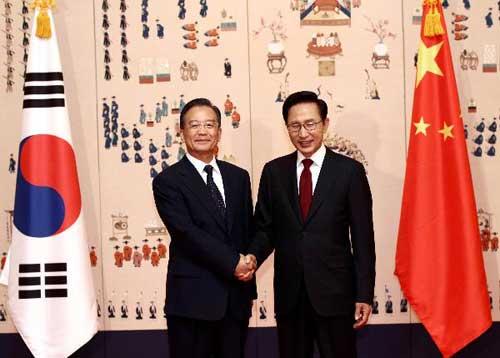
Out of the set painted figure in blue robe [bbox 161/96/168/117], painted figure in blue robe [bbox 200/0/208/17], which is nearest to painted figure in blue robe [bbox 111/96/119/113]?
painted figure in blue robe [bbox 161/96/168/117]

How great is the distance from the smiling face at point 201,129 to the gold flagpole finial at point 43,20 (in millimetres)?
1168

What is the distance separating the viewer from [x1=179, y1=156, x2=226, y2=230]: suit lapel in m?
2.76

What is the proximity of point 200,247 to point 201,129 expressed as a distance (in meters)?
0.52

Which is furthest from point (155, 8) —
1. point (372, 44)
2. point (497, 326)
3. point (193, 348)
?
point (497, 326)

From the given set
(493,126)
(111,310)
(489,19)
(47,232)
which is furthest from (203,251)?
(489,19)

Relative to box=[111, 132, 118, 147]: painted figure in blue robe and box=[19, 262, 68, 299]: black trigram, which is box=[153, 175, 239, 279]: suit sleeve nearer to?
box=[19, 262, 68, 299]: black trigram

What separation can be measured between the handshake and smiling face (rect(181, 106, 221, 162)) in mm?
501

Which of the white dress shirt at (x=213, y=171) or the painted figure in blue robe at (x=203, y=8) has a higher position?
the painted figure in blue robe at (x=203, y=8)

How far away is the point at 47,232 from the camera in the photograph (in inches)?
136

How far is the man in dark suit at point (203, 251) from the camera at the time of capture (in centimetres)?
269

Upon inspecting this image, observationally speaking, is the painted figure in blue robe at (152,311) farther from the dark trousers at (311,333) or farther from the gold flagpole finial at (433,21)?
the gold flagpole finial at (433,21)

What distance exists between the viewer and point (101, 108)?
3908 mm

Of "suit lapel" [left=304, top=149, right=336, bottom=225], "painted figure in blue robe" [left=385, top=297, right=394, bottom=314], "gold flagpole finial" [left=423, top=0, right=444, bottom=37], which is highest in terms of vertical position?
"gold flagpole finial" [left=423, top=0, right=444, bottom=37]

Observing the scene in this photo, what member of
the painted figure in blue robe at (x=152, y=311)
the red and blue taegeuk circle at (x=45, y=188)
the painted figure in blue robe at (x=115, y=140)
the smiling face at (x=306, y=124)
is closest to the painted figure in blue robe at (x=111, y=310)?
the painted figure in blue robe at (x=152, y=311)
